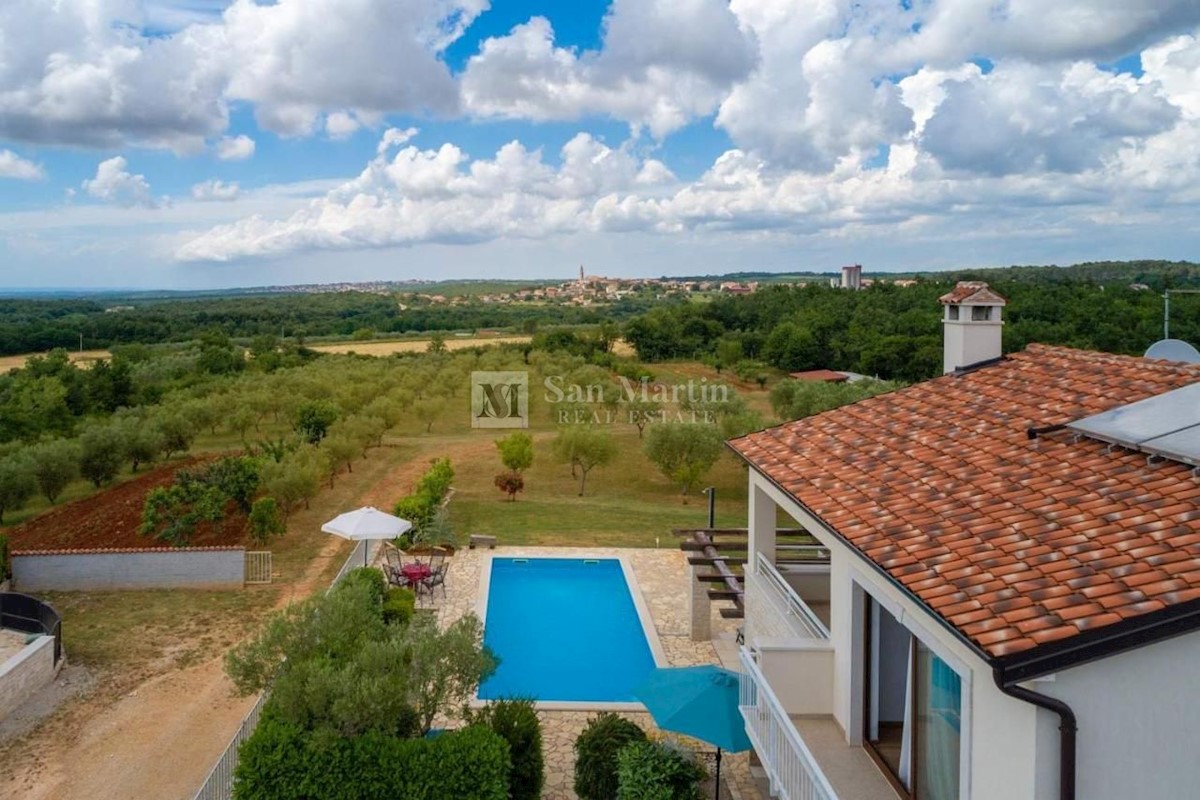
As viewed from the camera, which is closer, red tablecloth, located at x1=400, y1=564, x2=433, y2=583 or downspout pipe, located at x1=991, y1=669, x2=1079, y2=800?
downspout pipe, located at x1=991, y1=669, x2=1079, y2=800

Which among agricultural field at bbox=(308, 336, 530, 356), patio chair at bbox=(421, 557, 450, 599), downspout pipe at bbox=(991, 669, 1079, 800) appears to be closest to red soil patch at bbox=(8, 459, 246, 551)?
patio chair at bbox=(421, 557, 450, 599)

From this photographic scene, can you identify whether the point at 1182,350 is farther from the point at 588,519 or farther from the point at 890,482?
the point at 588,519

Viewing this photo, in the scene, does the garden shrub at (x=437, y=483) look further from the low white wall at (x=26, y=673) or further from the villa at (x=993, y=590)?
the villa at (x=993, y=590)

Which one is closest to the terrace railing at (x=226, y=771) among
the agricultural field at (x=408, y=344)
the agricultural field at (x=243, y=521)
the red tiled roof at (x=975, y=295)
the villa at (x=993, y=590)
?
the agricultural field at (x=243, y=521)

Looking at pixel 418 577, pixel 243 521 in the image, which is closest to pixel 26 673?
pixel 418 577

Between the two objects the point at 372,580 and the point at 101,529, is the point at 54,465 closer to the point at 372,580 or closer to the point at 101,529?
the point at 101,529

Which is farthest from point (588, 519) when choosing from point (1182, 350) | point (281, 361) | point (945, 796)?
point (281, 361)

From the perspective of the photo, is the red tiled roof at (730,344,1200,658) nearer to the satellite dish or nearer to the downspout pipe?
the downspout pipe
